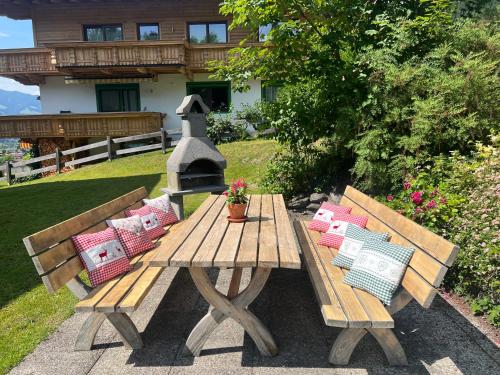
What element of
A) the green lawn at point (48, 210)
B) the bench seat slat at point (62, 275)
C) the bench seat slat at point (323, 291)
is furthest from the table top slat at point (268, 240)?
the green lawn at point (48, 210)

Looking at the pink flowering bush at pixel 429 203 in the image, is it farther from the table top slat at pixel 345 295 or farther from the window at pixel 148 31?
the window at pixel 148 31

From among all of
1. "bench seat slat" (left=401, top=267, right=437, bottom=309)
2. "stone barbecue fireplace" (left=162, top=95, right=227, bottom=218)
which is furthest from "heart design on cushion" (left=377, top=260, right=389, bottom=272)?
"stone barbecue fireplace" (left=162, top=95, right=227, bottom=218)

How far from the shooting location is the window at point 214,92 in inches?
706

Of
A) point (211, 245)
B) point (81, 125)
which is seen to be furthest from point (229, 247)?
point (81, 125)

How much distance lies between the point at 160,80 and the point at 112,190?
9872 millimetres

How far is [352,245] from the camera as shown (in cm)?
343

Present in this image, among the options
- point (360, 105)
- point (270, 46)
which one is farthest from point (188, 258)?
point (270, 46)

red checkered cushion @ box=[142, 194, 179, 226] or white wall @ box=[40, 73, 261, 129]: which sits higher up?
white wall @ box=[40, 73, 261, 129]

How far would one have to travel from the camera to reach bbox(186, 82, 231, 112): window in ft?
58.9

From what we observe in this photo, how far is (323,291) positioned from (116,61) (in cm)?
1604

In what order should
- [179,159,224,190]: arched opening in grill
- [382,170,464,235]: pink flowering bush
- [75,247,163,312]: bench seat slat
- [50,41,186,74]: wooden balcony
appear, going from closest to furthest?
[75,247,163,312]: bench seat slat → [382,170,464,235]: pink flowering bush → [179,159,224,190]: arched opening in grill → [50,41,186,74]: wooden balcony

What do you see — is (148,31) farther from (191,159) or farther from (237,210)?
(237,210)

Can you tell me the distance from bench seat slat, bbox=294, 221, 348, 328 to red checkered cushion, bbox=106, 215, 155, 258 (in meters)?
1.84

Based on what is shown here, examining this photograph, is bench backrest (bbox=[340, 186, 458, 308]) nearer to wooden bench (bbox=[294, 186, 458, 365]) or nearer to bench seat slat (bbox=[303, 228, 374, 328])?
wooden bench (bbox=[294, 186, 458, 365])
